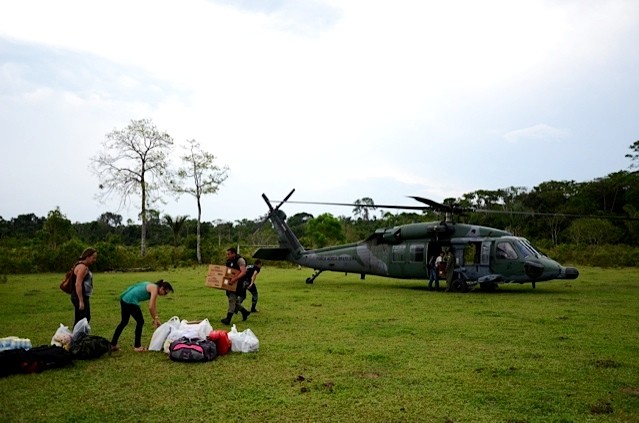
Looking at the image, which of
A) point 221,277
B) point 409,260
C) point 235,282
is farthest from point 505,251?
point 221,277

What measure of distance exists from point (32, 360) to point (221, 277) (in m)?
4.29

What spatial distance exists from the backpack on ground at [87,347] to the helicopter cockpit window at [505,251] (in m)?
12.7

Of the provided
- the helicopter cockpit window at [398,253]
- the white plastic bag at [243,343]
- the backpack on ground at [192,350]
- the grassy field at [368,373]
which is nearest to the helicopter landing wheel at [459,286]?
the helicopter cockpit window at [398,253]

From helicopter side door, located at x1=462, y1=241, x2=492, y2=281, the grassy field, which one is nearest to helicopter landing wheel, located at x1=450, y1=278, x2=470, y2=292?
helicopter side door, located at x1=462, y1=241, x2=492, y2=281

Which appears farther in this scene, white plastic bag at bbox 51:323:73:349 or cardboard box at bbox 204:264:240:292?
cardboard box at bbox 204:264:240:292

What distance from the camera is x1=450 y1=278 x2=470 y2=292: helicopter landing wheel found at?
55.4 ft

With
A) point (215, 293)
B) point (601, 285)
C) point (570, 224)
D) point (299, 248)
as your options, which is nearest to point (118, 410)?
point (215, 293)

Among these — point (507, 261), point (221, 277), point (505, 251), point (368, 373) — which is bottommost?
point (368, 373)

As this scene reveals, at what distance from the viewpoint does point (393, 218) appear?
6322cm

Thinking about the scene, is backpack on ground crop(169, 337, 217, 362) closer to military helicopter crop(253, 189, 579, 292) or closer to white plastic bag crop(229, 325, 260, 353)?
white plastic bag crop(229, 325, 260, 353)

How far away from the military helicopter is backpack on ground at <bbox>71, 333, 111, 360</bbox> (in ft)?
34.6

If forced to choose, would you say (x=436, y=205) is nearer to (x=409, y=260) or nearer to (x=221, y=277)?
(x=409, y=260)

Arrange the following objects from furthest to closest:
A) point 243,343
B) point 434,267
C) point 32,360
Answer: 1. point 434,267
2. point 243,343
3. point 32,360

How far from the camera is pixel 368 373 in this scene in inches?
258
